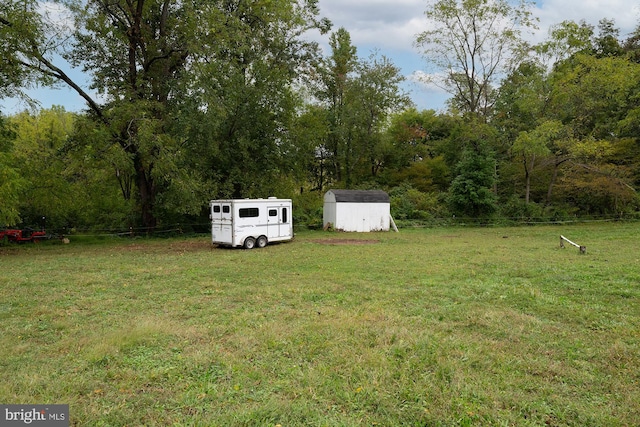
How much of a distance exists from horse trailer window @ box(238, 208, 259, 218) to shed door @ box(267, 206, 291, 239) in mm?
741

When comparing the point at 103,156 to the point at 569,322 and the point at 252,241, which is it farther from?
the point at 569,322

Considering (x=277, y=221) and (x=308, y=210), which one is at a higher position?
(x=308, y=210)

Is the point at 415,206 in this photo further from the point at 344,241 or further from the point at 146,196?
the point at 146,196

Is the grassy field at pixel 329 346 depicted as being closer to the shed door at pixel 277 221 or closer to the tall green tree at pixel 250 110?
the shed door at pixel 277 221

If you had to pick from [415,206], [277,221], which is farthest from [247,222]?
[415,206]

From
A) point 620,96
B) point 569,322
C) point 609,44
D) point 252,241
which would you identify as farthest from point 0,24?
point 609,44

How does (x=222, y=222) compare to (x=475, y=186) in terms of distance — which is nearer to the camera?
(x=222, y=222)

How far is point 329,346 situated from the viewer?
4887 millimetres

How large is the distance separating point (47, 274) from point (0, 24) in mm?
10771

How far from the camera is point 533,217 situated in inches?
1067

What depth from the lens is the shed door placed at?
16.9 meters

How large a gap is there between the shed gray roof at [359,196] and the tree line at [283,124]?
11.3 ft

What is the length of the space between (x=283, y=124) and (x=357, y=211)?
267 inches

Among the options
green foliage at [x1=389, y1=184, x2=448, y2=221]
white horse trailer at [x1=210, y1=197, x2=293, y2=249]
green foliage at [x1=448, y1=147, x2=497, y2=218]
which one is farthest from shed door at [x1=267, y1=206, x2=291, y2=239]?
green foliage at [x1=448, y1=147, x2=497, y2=218]
